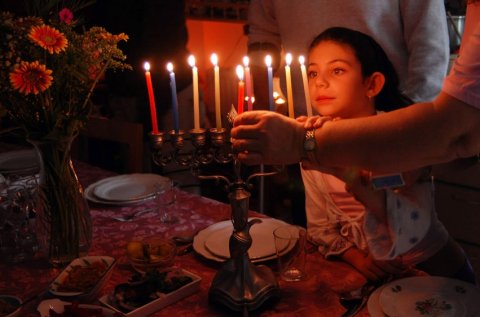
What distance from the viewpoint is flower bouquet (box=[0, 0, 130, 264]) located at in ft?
3.79

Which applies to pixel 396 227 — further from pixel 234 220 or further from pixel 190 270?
pixel 190 270

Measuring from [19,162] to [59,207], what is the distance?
1.10 m

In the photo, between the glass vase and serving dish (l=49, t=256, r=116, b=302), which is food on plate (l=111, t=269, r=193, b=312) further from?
the glass vase

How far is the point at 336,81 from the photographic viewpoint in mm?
1539

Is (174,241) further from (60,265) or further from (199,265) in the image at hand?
(60,265)

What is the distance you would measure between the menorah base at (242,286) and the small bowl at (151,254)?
186mm

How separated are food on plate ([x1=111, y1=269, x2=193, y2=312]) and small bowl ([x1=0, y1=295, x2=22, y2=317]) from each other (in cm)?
20

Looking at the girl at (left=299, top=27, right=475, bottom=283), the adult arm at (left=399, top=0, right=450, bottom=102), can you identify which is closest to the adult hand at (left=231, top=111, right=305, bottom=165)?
the girl at (left=299, top=27, right=475, bottom=283)

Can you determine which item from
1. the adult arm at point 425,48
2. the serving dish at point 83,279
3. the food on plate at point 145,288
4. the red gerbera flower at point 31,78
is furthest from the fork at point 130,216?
the adult arm at point 425,48

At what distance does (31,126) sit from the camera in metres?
1.25

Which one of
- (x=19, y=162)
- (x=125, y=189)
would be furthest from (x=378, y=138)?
(x=19, y=162)

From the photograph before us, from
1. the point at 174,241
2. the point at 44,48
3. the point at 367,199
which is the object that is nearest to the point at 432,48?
the point at 367,199

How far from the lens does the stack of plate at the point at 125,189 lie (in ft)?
5.88

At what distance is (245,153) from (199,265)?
42cm
